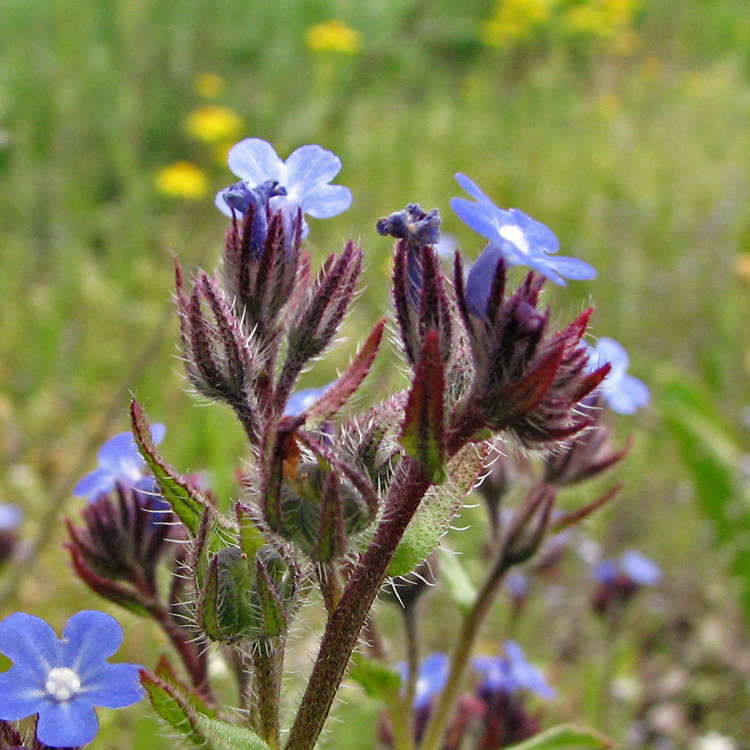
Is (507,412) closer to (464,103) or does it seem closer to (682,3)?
(464,103)

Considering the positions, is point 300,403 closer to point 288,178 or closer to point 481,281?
point 288,178

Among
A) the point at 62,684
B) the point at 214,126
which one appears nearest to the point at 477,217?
the point at 62,684

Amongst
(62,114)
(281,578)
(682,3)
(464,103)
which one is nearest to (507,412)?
(281,578)

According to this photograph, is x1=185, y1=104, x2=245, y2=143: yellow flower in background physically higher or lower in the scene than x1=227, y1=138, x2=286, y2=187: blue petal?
higher

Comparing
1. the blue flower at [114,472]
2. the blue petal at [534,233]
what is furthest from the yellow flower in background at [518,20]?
the blue petal at [534,233]

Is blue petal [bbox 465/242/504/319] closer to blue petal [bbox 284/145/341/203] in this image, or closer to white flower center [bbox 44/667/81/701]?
blue petal [bbox 284/145/341/203]

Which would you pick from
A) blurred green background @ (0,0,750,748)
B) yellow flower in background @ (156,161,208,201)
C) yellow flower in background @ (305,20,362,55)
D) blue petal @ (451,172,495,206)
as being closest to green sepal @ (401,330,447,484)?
blue petal @ (451,172,495,206)
